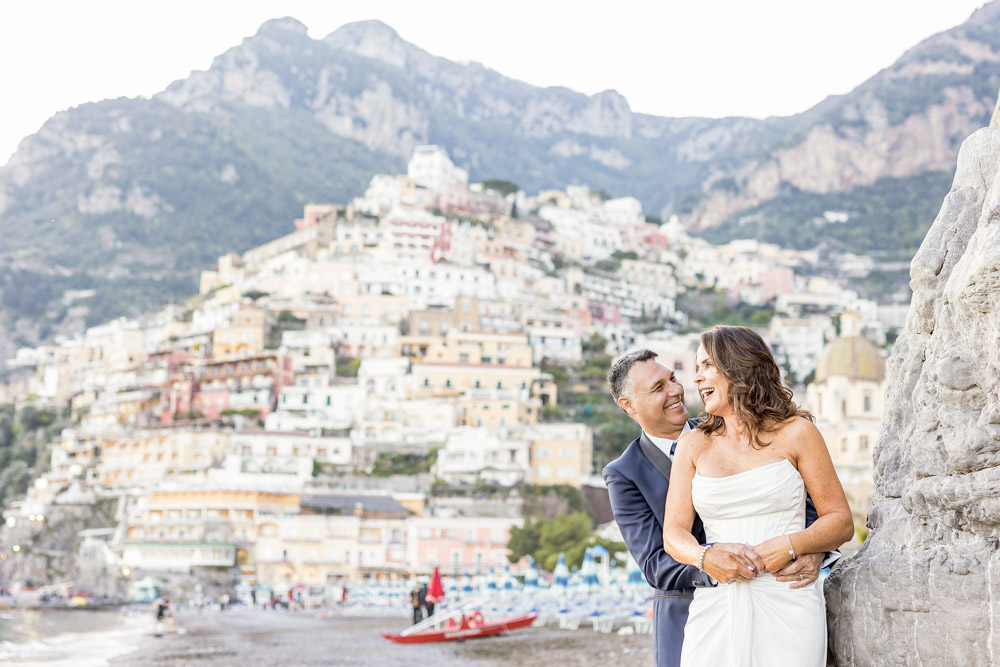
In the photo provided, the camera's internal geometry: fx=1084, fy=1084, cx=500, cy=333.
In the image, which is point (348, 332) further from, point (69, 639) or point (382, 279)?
point (69, 639)

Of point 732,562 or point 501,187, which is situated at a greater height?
point 501,187

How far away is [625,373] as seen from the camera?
4.54 meters

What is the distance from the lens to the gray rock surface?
10.1 feet

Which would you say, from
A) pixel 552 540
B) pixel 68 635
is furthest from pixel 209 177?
pixel 68 635

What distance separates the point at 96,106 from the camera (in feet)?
554

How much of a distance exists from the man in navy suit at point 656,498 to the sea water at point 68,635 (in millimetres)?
18643

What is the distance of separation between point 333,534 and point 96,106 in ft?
452

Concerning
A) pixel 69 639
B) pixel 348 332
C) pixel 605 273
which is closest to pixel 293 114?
pixel 605 273

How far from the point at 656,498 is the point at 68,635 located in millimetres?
29962

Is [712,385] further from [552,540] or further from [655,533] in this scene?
[552,540]

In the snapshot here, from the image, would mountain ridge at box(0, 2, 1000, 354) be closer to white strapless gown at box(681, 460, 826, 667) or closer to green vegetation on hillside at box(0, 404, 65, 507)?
green vegetation on hillside at box(0, 404, 65, 507)

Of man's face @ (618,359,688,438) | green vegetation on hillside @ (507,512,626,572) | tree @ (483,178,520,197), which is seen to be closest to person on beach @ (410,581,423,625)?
green vegetation on hillside @ (507,512,626,572)

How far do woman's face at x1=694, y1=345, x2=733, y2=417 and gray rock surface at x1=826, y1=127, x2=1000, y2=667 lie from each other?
61 cm

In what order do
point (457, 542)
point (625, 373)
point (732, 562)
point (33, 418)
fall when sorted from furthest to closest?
point (33, 418), point (457, 542), point (625, 373), point (732, 562)
